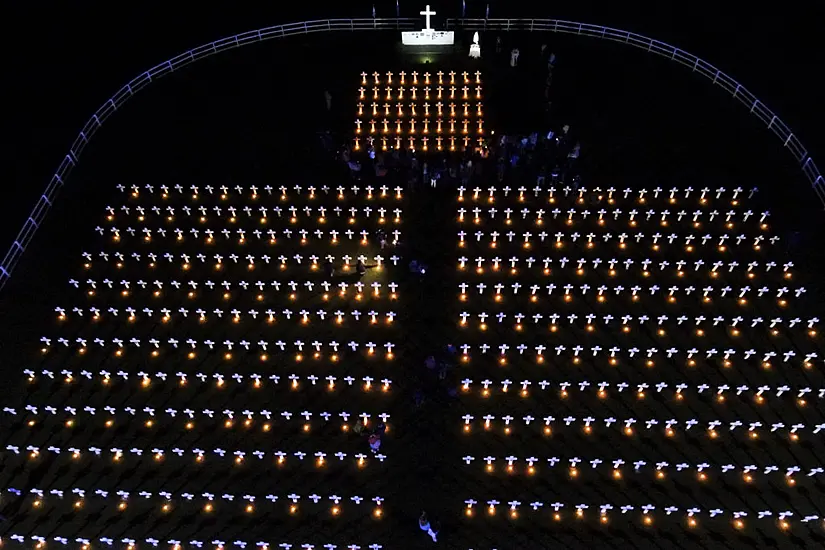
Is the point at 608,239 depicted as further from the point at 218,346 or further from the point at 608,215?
the point at 218,346

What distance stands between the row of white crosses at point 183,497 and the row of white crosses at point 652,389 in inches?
183

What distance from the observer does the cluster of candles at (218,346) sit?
61.6ft

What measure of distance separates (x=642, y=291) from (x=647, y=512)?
7.02m

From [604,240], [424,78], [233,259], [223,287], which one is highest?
[424,78]

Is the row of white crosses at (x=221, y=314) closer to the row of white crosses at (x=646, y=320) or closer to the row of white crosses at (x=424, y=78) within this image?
the row of white crosses at (x=646, y=320)

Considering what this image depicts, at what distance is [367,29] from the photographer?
2820 cm

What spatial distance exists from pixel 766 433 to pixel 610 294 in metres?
5.78

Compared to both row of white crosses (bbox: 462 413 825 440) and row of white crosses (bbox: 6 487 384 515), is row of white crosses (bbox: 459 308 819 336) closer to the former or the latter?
row of white crosses (bbox: 462 413 825 440)

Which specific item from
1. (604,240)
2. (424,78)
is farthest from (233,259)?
(604,240)

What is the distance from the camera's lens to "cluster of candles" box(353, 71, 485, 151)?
24312 millimetres

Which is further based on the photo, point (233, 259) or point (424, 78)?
point (424, 78)

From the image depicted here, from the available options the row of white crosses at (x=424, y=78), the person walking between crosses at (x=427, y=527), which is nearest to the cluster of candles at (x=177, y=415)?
the person walking between crosses at (x=427, y=527)

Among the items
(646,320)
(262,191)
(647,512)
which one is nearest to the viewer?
(647,512)

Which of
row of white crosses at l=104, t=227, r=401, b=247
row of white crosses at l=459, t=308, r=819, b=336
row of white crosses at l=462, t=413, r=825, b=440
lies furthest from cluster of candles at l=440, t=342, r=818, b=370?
row of white crosses at l=104, t=227, r=401, b=247
